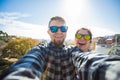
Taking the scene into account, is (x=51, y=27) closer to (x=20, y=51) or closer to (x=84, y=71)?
(x=84, y=71)

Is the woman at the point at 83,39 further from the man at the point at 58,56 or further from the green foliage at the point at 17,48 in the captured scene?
the green foliage at the point at 17,48

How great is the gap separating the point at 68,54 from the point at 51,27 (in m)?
0.47

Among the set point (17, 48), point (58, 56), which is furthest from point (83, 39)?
point (17, 48)

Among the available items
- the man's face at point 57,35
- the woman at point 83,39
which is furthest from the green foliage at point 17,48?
the man's face at point 57,35

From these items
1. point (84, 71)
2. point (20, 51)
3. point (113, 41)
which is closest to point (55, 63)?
point (84, 71)

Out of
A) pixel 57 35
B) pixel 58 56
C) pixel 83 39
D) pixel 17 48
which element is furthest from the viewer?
pixel 17 48

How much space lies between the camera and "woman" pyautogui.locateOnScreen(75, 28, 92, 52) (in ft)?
10.7

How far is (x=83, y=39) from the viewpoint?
3418mm

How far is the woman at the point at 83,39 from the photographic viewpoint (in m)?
3.25

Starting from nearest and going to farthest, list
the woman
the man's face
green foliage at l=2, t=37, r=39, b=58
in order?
the man's face → the woman → green foliage at l=2, t=37, r=39, b=58

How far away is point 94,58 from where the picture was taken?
3.39 feet

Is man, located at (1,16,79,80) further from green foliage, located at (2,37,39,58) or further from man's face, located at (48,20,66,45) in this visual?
green foliage, located at (2,37,39,58)

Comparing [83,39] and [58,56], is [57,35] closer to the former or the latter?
[58,56]

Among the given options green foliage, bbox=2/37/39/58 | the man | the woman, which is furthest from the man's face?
green foliage, bbox=2/37/39/58
